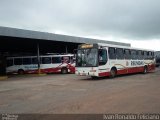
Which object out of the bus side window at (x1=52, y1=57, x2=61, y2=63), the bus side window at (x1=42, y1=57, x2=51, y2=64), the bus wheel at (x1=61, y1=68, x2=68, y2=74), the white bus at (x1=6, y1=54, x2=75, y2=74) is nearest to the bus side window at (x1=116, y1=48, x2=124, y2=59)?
the white bus at (x1=6, y1=54, x2=75, y2=74)

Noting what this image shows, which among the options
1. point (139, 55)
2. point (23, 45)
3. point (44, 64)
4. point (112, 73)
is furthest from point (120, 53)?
point (23, 45)

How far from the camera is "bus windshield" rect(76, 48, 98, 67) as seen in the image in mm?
22578

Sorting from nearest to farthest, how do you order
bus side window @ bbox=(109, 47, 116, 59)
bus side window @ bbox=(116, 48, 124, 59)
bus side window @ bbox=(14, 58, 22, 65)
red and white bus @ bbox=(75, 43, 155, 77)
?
red and white bus @ bbox=(75, 43, 155, 77)
bus side window @ bbox=(109, 47, 116, 59)
bus side window @ bbox=(116, 48, 124, 59)
bus side window @ bbox=(14, 58, 22, 65)

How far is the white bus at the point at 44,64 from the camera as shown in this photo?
115ft

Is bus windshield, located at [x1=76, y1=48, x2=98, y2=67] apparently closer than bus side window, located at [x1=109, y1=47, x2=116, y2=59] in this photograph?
Yes

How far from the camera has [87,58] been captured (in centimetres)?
2288

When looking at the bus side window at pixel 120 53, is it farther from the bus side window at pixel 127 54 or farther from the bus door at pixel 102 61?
the bus door at pixel 102 61

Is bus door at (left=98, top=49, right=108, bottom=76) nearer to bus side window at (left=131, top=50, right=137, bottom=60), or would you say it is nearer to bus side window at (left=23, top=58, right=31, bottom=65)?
bus side window at (left=131, top=50, right=137, bottom=60)

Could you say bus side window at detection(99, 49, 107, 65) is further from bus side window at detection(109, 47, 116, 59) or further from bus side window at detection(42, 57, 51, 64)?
bus side window at detection(42, 57, 51, 64)

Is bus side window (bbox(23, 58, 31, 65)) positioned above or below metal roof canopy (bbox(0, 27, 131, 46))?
below

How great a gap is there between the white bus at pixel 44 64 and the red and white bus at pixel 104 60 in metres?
8.64

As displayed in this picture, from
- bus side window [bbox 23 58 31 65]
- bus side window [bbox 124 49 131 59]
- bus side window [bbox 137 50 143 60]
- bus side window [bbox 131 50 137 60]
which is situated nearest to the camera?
bus side window [bbox 124 49 131 59]

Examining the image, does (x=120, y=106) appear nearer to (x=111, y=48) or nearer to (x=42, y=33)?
(x=111, y=48)

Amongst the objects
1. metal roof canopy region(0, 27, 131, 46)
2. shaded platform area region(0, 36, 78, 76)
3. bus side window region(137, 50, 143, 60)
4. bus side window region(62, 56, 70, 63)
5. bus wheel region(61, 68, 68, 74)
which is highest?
metal roof canopy region(0, 27, 131, 46)
